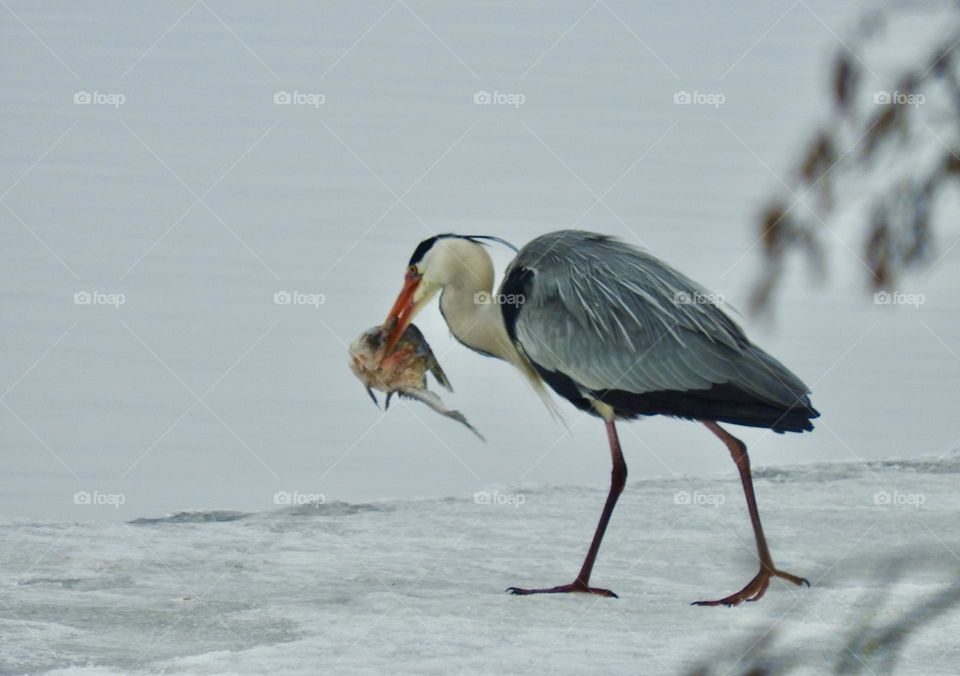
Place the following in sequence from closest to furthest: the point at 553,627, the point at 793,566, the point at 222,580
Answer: the point at 553,627
the point at 222,580
the point at 793,566

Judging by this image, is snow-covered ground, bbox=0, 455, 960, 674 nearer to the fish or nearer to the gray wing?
Result: the fish

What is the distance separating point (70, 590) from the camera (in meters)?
3.98

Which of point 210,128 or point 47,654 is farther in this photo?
point 210,128

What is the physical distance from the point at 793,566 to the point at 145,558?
1938 millimetres

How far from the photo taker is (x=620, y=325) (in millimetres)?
4645

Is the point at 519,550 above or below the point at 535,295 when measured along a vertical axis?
below

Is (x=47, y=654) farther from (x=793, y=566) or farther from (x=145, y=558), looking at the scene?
(x=793, y=566)

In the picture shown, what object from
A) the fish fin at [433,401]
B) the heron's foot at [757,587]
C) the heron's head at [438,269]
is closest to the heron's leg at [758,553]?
the heron's foot at [757,587]

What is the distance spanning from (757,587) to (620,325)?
93 centimetres

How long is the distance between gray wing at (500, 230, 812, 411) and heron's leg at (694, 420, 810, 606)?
21 centimetres

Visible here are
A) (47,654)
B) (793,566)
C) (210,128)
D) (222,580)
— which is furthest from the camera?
(210,128)

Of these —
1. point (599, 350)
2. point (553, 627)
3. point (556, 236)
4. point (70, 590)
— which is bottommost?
point (553, 627)

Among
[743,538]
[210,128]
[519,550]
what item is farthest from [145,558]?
[210,128]

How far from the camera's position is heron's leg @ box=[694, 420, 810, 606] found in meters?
4.13
